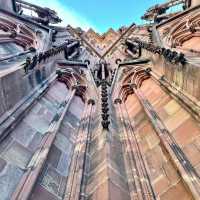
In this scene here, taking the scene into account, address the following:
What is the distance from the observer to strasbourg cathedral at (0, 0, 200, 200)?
15.3 ft

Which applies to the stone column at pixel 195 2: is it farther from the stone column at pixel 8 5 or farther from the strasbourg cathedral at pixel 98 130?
the stone column at pixel 8 5

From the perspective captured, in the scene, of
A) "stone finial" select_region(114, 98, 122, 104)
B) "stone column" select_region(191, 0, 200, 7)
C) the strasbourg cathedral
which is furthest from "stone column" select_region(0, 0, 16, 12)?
"stone column" select_region(191, 0, 200, 7)

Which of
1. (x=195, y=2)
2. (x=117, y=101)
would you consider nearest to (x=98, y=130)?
(x=117, y=101)

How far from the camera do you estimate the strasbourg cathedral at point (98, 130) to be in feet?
15.3

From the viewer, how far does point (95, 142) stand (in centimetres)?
654

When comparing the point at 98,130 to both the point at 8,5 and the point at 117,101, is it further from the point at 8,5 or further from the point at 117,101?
the point at 8,5

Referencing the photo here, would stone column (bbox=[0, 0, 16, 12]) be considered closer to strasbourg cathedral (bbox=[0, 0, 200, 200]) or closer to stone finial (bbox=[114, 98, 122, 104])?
strasbourg cathedral (bbox=[0, 0, 200, 200])

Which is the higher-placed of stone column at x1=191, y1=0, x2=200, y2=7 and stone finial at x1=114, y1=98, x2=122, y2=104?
stone column at x1=191, y1=0, x2=200, y2=7

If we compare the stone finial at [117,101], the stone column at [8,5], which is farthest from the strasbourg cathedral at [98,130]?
the stone column at [8,5]

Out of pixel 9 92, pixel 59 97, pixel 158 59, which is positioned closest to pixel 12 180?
pixel 9 92

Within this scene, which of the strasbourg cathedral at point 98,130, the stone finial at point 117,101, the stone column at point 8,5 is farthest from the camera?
the stone column at point 8,5

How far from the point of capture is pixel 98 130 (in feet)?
22.8

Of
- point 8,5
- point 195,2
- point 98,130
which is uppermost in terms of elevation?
point 8,5

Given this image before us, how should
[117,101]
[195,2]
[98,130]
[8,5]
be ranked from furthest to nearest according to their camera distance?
1. [8,5]
2. [195,2]
3. [117,101]
4. [98,130]
